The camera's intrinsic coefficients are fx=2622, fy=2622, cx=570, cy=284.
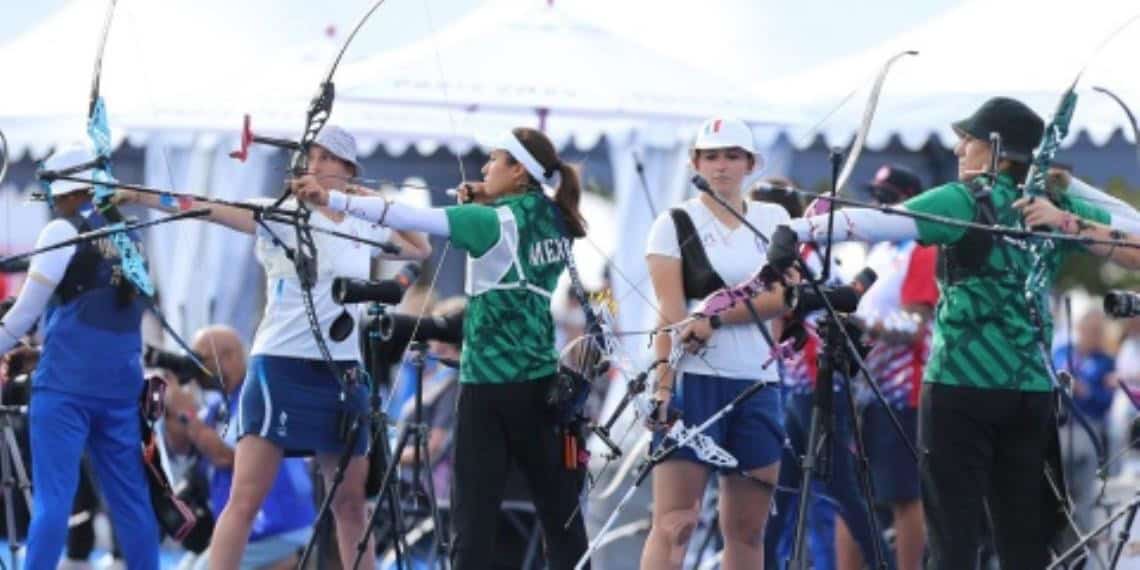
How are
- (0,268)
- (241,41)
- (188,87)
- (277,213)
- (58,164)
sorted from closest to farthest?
(277,213)
(0,268)
(58,164)
(188,87)
(241,41)

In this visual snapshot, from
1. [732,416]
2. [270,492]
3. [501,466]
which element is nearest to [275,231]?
[501,466]

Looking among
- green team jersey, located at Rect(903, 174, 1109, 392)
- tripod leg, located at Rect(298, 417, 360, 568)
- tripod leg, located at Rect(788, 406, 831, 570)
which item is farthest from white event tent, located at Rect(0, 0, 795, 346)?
tripod leg, located at Rect(788, 406, 831, 570)

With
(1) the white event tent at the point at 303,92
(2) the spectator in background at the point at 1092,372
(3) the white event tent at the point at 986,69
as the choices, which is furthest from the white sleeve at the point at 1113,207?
(2) the spectator in background at the point at 1092,372

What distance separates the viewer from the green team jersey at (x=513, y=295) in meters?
7.46

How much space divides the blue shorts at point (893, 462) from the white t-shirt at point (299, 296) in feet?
6.86

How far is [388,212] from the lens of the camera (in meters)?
6.81

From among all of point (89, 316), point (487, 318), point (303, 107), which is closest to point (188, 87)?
point (303, 107)

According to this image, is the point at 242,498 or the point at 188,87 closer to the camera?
the point at 242,498

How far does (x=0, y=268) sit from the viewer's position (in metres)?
7.48

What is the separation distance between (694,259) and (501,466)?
81cm

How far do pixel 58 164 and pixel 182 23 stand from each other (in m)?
4.66

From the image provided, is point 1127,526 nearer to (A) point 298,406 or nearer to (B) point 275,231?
(A) point 298,406

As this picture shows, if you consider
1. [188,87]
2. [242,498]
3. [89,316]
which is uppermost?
[188,87]

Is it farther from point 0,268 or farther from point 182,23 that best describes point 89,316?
point 182,23
